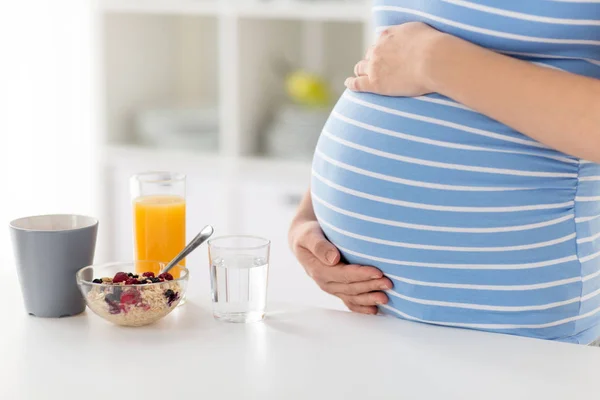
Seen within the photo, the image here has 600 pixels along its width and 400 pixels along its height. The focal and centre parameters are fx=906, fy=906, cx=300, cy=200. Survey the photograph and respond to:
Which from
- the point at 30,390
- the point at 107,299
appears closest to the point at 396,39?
the point at 107,299

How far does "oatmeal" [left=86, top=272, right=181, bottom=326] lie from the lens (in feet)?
3.61

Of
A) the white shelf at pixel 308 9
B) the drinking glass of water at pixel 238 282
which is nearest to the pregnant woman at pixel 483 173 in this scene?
the drinking glass of water at pixel 238 282

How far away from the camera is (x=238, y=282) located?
3.75 feet

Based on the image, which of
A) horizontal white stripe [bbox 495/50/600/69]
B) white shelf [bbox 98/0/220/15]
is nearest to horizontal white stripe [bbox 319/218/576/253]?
horizontal white stripe [bbox 495/50/600/69]

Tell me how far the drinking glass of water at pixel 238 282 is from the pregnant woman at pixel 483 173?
0.47 ft

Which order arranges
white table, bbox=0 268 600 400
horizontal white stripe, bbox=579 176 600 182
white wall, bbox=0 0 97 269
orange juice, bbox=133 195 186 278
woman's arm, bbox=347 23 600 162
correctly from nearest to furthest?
white table, bbox=0 268 600 400 < woman's arm, bbox=347 23 600 162 < horizontal white stripe, bbox=579 176 600 182 < orange juice, bbox=133 195 186 278 < white wall, bbox=0 0 97 269

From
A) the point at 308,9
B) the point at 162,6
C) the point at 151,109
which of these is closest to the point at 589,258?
the point at 308,9

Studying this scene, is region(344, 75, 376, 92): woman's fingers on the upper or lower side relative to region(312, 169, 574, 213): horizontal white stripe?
upper

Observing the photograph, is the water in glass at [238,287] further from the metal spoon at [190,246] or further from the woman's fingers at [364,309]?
the woman's fingers at [364,309]

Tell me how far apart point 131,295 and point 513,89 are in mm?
520

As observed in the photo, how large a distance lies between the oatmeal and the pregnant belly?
28cm

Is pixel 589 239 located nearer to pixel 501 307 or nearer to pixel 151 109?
pixel 501 307

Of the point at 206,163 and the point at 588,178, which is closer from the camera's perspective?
the point at 588,178

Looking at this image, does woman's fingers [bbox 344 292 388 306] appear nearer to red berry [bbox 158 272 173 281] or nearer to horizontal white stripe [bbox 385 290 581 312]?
horizontal white stripe [bbox 385 290 581 312]
